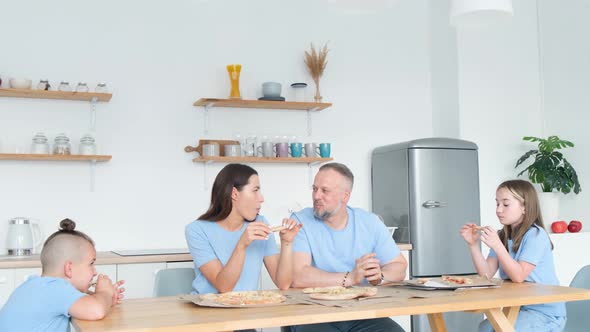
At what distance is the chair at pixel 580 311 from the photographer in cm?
285

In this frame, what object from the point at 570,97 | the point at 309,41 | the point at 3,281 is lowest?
the point at 3,281

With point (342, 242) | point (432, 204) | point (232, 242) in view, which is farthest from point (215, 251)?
point (432, 204)

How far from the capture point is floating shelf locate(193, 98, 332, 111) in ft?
14.7

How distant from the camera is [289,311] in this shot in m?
2.01

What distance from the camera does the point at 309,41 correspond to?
4.96 metres

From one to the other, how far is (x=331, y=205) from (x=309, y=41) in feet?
7.58

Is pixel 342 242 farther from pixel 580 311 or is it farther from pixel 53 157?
pixel 53 157

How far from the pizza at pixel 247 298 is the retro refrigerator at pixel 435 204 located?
247cm

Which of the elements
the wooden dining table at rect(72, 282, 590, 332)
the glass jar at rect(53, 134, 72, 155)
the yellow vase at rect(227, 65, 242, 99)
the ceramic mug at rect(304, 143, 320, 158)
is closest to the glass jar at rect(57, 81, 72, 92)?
the glass jar at rect(53, 134, 72, 155)

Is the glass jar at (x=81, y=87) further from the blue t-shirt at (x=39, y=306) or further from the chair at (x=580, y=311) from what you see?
Result: the chair at (x=580, y=311)

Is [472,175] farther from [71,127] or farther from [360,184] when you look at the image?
[71,127]

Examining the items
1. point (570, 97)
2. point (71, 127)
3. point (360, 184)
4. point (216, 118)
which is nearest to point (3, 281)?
point (71, 127)

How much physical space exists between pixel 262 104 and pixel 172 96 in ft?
2.00

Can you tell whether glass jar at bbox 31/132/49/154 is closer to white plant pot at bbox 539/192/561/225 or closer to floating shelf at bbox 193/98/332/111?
floating shelf at bbox 193/98/332/111
